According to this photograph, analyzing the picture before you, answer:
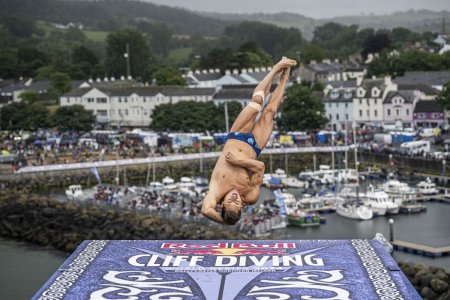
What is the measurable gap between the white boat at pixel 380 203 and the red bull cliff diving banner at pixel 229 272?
63.3 feet

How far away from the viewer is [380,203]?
35.3 meters

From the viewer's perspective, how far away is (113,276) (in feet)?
46.5

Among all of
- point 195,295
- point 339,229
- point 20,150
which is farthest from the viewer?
point 20,150

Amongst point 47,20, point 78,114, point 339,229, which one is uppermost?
point 47,20

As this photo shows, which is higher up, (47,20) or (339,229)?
(47,20)

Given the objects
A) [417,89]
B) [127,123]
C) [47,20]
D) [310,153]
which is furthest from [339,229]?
[47,20]

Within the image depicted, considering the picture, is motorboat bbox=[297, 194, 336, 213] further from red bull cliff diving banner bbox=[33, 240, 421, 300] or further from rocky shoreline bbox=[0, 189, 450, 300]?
red bull cliff diving banner bbox=[33, 240, 421, 300]

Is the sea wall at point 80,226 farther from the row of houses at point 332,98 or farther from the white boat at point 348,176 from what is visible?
the row of houses at point 332,98

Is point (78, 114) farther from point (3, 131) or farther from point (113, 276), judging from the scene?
point (113, 276)

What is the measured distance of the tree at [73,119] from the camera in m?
54.2

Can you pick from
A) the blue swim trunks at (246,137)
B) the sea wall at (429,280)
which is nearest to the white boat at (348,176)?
the sea wall at (429,280)

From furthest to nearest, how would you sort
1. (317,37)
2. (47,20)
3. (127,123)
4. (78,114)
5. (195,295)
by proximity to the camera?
(47,20), (317,37), (127,123), (78,114), (195,295)

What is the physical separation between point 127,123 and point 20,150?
1200 centimetres

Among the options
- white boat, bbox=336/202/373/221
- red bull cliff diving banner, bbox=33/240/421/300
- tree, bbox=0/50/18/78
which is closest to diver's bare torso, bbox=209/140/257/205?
red bull cliff diving banner, bbox=33/240/421/300
